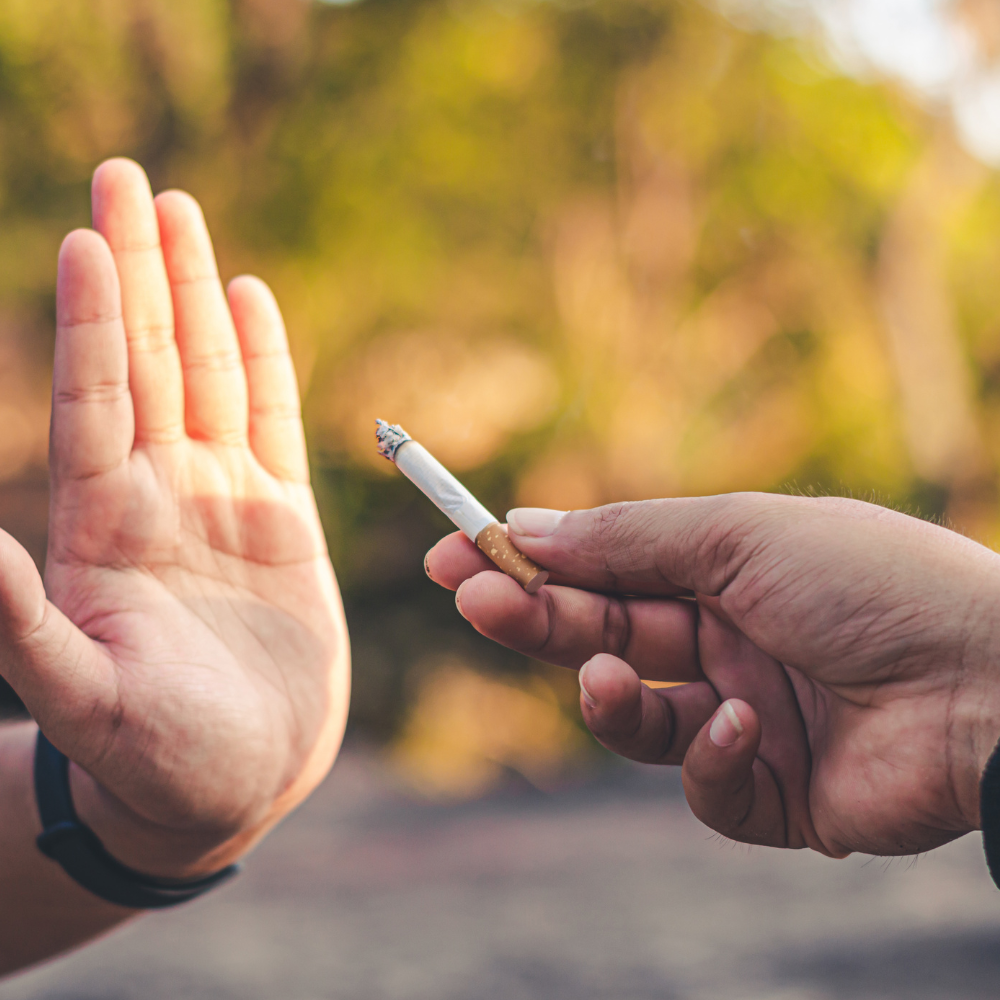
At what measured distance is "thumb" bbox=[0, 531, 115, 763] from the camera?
1554 millimetres

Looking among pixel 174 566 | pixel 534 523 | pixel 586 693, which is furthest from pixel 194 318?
pixel 586 693

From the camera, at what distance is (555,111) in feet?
25.2

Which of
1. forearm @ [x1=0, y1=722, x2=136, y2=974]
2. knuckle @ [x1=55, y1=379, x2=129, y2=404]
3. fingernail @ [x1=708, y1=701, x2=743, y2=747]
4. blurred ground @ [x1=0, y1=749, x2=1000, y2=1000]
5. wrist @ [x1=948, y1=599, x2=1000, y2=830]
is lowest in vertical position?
blurred ground @ [x1=0, y1=749, x2=1000, y2=1000]

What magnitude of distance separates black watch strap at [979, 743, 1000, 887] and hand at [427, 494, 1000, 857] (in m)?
0.08

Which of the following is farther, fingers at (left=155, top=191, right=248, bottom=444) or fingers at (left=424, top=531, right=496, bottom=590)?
fingers at (left=155, top=191, right=248, bottom=444)

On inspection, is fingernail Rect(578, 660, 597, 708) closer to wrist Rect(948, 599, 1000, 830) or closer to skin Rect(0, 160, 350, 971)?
wrist Rect(948, 599, 1000, 830)

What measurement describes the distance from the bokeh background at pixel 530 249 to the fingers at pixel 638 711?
17.0 ft

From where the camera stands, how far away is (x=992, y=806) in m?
1.47

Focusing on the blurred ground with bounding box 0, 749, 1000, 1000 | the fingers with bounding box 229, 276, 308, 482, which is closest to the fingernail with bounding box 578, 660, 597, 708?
the fingers with bounding box 229, 276, 308, 482

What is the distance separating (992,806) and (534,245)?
685cm

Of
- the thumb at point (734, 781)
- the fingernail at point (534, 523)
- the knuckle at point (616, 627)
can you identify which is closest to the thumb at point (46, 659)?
the fingernail at point (534, 523)

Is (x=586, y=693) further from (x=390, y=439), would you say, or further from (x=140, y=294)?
(x=140, y=294)

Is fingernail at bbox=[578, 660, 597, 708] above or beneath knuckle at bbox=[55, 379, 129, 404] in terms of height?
beneath

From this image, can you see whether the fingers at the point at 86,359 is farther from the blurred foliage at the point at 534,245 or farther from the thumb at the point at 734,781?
the blurred foliage at the point at 534,245
